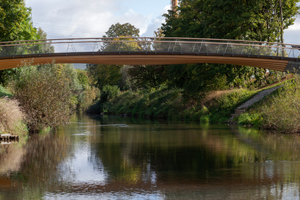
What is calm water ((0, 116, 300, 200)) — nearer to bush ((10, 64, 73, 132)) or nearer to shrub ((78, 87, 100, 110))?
bush ((10, 64, 73, 132))

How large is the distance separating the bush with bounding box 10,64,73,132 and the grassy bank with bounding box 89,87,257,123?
15.8 meters

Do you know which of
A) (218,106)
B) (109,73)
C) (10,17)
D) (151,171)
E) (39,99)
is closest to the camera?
(151,171)

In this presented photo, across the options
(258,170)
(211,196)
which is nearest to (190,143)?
(258,170)

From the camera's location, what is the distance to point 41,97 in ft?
71.7

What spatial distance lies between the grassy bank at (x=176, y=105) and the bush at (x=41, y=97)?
15806mm

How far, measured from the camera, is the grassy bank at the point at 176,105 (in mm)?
34469

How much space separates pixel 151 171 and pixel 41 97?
1342 centimetres

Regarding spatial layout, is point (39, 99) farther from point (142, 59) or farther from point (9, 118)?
point (142, 59)

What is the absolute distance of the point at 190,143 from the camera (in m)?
17.0

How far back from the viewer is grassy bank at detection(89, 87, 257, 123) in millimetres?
34469

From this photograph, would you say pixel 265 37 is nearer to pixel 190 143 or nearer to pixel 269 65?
pixel 269 65

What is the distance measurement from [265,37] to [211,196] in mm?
28050

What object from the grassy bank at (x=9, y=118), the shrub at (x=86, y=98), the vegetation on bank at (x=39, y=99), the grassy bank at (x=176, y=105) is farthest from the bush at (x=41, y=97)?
the shrub at (x=86, y=98)

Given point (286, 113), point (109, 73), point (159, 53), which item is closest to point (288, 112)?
point (286, 113)
